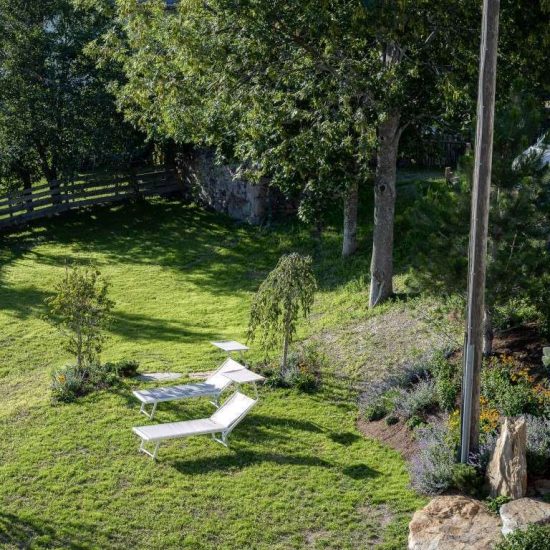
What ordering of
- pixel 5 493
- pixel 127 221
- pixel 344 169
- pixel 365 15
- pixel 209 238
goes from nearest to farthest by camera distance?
pixel 5 493 → pixel 365 15 → pixel 344 169 → pixel 209 238 → pixel 127 221

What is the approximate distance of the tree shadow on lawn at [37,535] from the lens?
989 cm

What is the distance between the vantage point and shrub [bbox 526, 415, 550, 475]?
34.1ft

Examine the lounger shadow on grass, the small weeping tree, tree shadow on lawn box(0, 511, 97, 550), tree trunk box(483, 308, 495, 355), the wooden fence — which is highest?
the wooden fence

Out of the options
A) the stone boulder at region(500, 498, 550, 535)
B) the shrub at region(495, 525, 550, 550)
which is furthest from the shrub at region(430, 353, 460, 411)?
the shrub at region(495, 525, 550, 550)

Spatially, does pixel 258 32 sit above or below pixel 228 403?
above

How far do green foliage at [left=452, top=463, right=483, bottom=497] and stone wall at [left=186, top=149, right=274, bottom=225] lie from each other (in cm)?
1530

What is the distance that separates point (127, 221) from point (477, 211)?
64.2 ft

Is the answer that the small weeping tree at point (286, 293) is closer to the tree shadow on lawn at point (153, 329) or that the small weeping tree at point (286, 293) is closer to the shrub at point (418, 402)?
the shrub at point (418, 402)

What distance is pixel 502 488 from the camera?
32.9 ft

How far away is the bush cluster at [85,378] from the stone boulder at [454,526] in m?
6.98

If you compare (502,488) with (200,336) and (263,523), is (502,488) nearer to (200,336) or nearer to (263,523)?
(263,523)

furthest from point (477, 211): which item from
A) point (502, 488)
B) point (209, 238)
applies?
point (209, 238)

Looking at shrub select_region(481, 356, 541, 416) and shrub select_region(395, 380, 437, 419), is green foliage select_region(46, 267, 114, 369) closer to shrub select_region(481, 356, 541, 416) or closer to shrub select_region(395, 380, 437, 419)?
shrub select_region(395, 380, 437, 419)

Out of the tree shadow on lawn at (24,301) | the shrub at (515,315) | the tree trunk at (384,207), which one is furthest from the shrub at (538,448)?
the tree shadow on lawn at (24,301)
